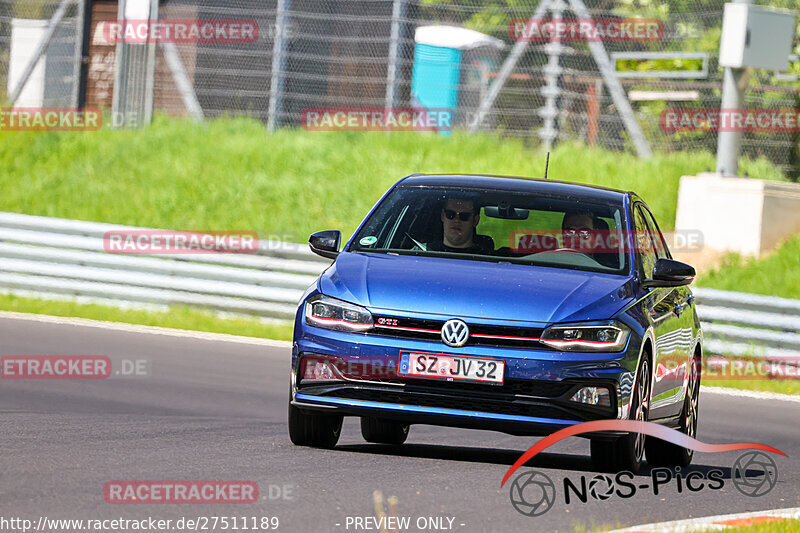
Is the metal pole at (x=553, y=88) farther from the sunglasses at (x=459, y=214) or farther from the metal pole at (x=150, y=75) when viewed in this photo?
the sunglasses at (x=459, y=214)

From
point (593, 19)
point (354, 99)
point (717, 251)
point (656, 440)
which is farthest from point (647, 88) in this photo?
point (656, 440)

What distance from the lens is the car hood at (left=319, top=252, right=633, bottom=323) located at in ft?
26.2

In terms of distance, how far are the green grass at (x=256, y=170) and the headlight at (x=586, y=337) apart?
13.5 m

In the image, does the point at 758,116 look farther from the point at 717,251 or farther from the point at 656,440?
the point at 656,440

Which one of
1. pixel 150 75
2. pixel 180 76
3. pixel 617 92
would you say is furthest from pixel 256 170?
pixel 617 92

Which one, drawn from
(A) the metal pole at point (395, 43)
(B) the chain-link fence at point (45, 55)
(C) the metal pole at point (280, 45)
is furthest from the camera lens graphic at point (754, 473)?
(B) the chain-link fence at point (45, 55)

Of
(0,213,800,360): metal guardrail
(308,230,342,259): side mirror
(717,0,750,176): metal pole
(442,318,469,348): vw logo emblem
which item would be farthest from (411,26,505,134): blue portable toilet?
Result: (442,318,469,348): vw logo emblem

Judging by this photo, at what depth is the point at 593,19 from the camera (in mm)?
21688

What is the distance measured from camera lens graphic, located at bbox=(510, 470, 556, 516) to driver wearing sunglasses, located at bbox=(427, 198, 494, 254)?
1343 millimetres

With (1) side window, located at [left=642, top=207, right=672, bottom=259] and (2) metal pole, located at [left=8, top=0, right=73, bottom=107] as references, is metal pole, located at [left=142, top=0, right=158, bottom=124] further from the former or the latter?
(1) side window, located at [left=642, top=207, right=672, bottom=259]

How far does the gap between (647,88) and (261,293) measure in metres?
6.59

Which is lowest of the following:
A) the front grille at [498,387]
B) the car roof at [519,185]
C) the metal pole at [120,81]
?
the front grille at [498,387]

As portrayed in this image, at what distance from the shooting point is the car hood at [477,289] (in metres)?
8.00

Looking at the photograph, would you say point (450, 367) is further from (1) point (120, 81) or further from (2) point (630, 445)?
(1) point (120, 81)
